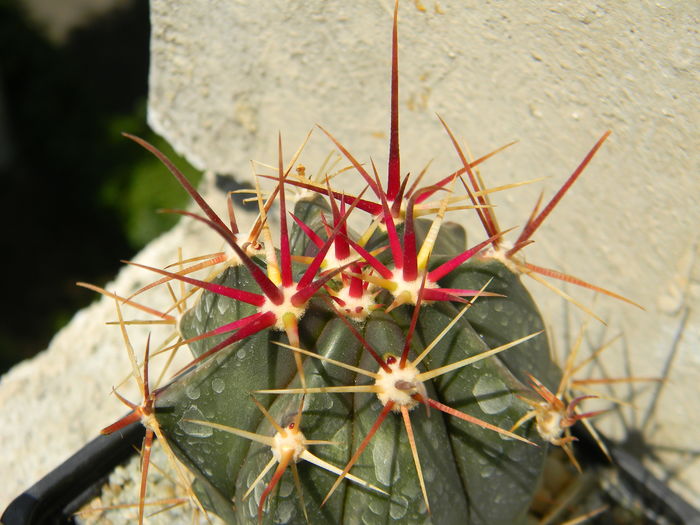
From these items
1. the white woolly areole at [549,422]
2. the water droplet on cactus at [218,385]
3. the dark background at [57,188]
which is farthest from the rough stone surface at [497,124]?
the dark background at [57,188]

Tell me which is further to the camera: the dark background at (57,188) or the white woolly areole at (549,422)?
the dark background at (57,188)

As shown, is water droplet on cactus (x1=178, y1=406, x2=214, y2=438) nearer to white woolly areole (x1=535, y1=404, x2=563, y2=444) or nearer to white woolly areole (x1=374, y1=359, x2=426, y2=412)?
white woolly areole (x1=374, y1=359, x2=426, y2=412)

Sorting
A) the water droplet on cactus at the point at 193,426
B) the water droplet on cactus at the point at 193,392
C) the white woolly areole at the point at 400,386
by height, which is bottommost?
the water droplet on cactus at the point at 193,426

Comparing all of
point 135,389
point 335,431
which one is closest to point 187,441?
point 335,431

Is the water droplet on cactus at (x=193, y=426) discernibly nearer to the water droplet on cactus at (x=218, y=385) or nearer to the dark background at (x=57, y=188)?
the water droplet on cactus at (x=218, y=385)

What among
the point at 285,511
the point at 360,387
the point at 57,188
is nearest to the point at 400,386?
the point at 360,387

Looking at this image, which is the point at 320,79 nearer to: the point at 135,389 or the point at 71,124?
the point at 135,389

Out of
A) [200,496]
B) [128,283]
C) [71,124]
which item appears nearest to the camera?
[200,496]
